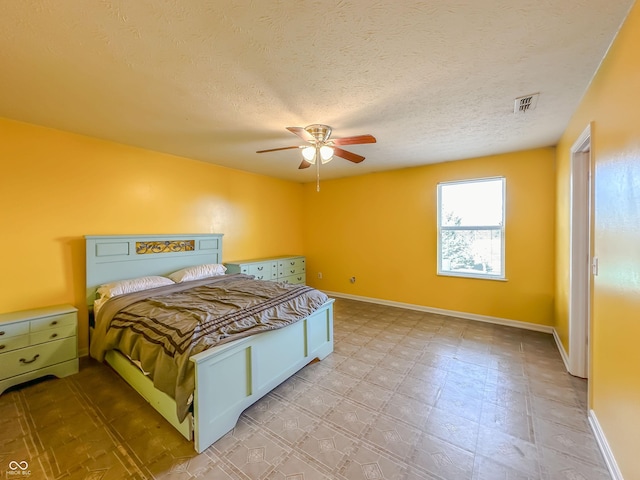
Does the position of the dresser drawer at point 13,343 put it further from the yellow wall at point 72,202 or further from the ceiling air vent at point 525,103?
the ceiling air vent at point 525,103

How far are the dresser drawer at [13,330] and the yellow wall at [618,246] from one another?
4185mm

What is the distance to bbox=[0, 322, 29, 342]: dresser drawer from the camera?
220 cm

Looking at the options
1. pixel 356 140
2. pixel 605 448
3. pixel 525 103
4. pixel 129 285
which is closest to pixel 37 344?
pixel 129 285

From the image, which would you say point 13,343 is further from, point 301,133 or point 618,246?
point 618,246

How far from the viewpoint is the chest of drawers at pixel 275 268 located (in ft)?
14.1

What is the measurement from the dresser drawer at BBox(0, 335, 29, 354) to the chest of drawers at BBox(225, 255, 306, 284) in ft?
Result: 7.51

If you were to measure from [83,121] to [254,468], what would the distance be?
129 inches

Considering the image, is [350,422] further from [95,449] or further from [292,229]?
[292,229]

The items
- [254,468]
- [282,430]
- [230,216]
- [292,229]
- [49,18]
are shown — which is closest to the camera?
[49,18]

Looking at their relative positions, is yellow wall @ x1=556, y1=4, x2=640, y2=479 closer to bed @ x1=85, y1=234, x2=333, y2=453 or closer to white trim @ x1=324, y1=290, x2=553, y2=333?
white trim @ x1=324, y1=290, x2=553, y2=333

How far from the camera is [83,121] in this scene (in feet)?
8.33

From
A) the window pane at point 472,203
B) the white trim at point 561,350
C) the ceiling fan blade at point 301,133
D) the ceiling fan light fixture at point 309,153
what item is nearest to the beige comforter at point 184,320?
the ceiling fan light fixture at point 309,153

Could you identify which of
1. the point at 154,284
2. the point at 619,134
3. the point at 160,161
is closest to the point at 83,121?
the point at 160,161

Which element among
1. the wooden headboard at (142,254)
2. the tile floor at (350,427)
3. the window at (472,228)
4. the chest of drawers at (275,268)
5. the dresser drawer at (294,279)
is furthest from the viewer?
the dresser drawer at (294,279)
